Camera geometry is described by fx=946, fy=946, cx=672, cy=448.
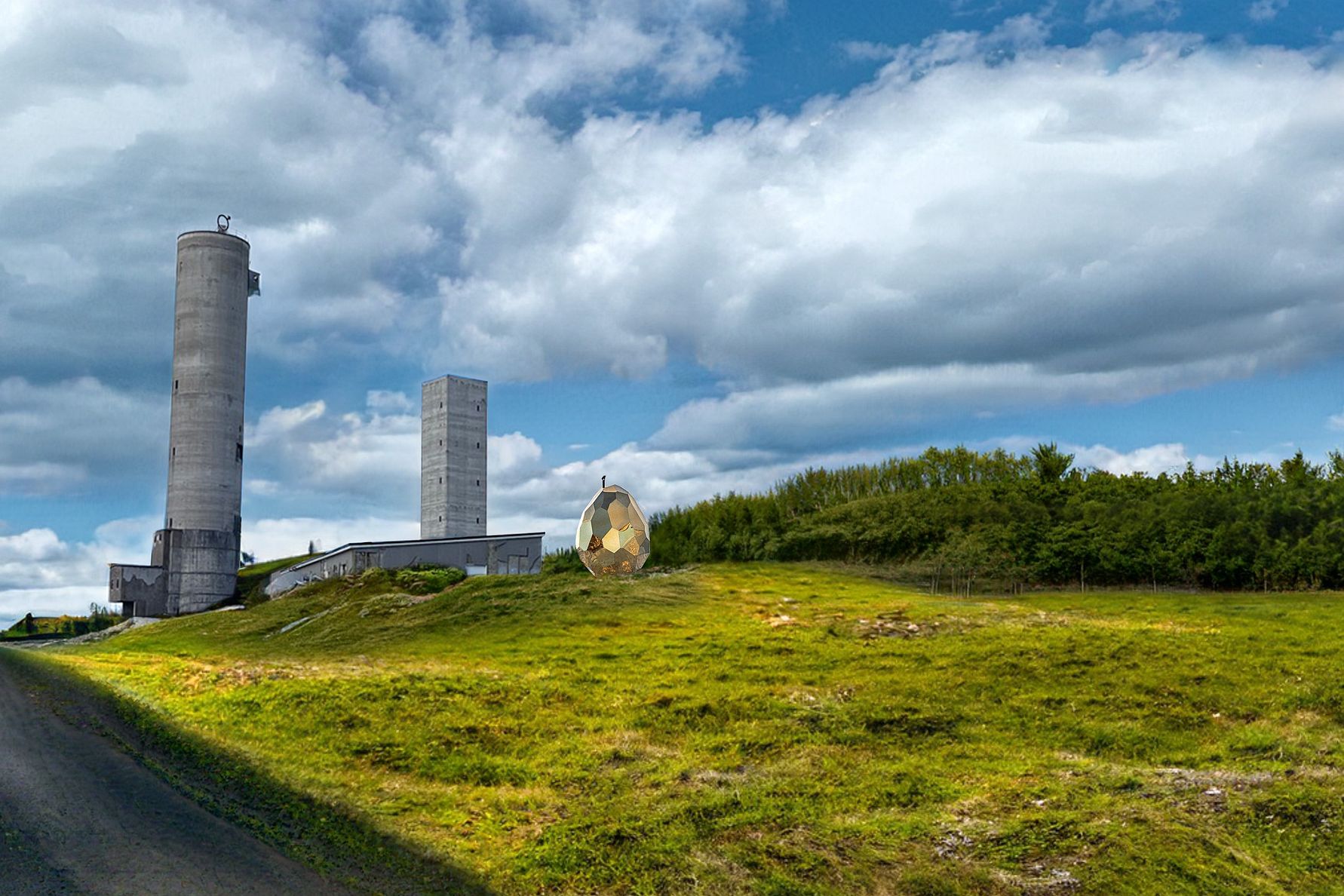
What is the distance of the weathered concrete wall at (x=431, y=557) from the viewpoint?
47.1 meters

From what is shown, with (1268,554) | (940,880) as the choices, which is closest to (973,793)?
(940,880)

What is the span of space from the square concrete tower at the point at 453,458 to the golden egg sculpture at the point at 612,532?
39693 mm

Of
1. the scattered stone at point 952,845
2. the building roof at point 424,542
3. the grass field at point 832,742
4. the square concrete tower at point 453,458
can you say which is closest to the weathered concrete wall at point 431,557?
the building roof at point 424,542

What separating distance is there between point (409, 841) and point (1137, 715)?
10.3m

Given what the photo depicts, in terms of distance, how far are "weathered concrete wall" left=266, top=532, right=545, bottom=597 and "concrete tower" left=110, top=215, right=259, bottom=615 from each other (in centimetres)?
424

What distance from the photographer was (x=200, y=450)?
54000mm

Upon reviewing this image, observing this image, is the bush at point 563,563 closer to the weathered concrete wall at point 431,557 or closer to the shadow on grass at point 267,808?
the weathered concrete wall at point 431,557

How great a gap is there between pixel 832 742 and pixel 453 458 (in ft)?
171

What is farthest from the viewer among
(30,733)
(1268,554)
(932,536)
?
(932,536)

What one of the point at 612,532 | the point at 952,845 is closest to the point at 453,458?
the point at 612,532

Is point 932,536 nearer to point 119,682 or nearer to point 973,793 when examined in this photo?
point 973,793

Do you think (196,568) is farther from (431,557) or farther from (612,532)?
(612,532)

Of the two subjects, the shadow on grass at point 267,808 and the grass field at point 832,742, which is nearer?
the shadow on grass at point 267,808

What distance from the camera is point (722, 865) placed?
9.34 meters
